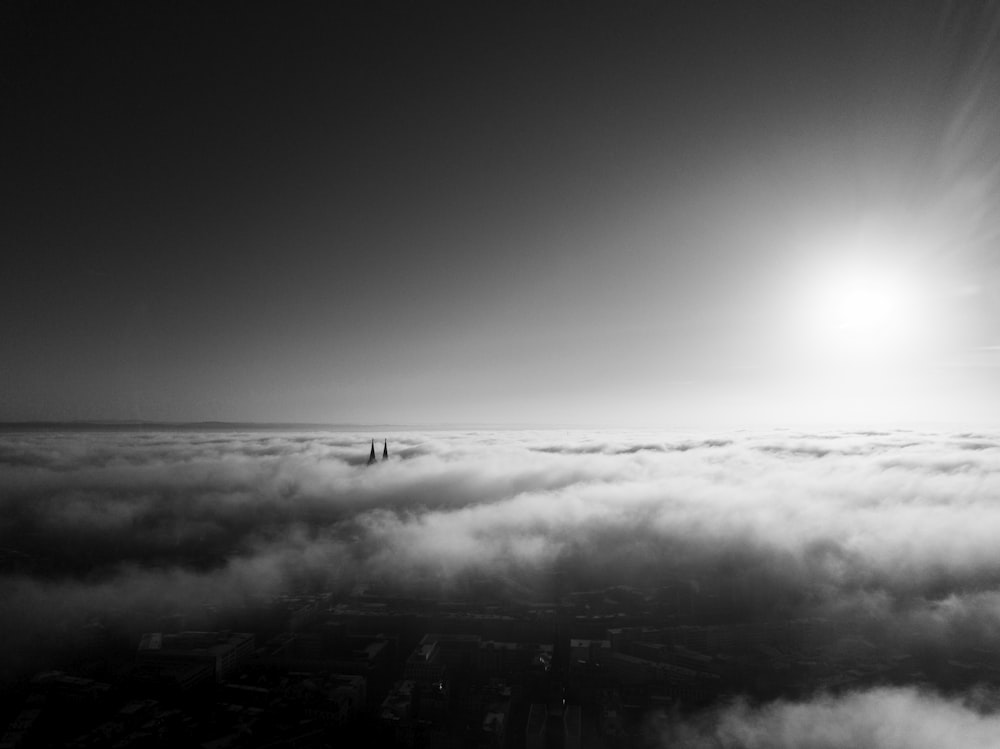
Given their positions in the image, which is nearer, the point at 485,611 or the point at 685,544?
the point at 485,611

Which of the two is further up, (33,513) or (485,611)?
(33,513)

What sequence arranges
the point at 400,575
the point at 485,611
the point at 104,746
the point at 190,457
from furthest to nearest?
the point at 190,457, the point at 400,575, the point at 485,611, the point at 104,746

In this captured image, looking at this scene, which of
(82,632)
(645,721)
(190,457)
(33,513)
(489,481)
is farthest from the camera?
(190,457)

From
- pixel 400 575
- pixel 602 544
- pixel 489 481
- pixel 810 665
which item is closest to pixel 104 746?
pixel 400 575

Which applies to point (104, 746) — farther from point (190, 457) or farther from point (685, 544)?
point (190, 457)

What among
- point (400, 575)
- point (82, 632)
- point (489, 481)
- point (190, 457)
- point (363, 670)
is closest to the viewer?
point (363, 670)

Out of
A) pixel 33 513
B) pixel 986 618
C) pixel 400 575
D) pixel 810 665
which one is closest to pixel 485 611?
pixel 400 575

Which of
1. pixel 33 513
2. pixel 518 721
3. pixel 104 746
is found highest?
pixel 33 513

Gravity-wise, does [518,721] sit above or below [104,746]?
below

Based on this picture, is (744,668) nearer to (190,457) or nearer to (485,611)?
(485,611)
